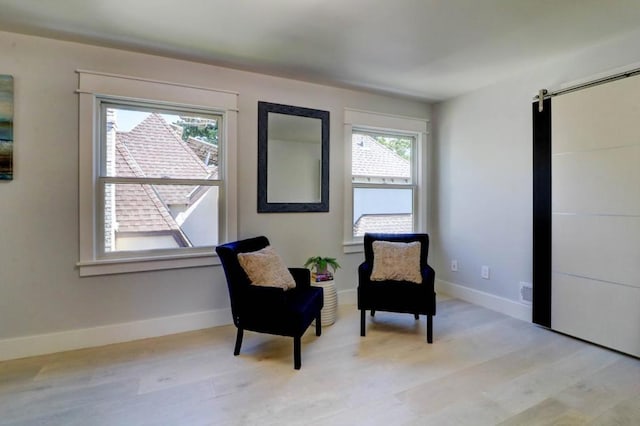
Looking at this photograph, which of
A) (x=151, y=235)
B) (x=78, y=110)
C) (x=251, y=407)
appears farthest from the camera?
(x=151, y=235)

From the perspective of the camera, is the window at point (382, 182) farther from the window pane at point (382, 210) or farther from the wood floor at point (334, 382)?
the wood floor at point (334, 382)

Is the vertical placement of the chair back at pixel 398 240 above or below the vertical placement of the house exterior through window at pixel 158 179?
below

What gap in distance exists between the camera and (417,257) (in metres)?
2.95

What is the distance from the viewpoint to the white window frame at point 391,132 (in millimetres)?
3600

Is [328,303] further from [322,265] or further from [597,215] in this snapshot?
[597,215]

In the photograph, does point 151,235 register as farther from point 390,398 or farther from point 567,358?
point 567,358

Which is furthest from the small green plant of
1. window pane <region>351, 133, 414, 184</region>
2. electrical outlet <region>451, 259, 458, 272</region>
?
electrical outlet <region>451, 259, 458, 272</region>

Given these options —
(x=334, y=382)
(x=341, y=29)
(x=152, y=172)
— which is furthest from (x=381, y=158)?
(x=334, y=382)

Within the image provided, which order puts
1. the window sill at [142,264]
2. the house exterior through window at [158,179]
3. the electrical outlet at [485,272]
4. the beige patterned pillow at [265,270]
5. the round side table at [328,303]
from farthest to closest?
the electrical outlet at [485,272] → the round side table at [328,303] → the house exterior through window at [158,179] → the window sill at [142,264] → the beige patterned pillow at [265,270]

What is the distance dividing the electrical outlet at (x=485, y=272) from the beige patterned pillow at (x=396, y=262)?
1024 millimetres

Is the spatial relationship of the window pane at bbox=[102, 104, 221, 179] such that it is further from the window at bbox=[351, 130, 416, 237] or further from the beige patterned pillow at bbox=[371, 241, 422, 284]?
the beige patterned pillow at bbox=[371, 241, 422, 284]

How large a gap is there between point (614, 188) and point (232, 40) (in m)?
3.11

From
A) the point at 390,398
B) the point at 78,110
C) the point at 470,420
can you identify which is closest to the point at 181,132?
the point at 78,110

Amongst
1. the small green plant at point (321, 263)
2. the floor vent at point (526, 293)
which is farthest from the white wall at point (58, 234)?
the floor vent at point (526, 293)
